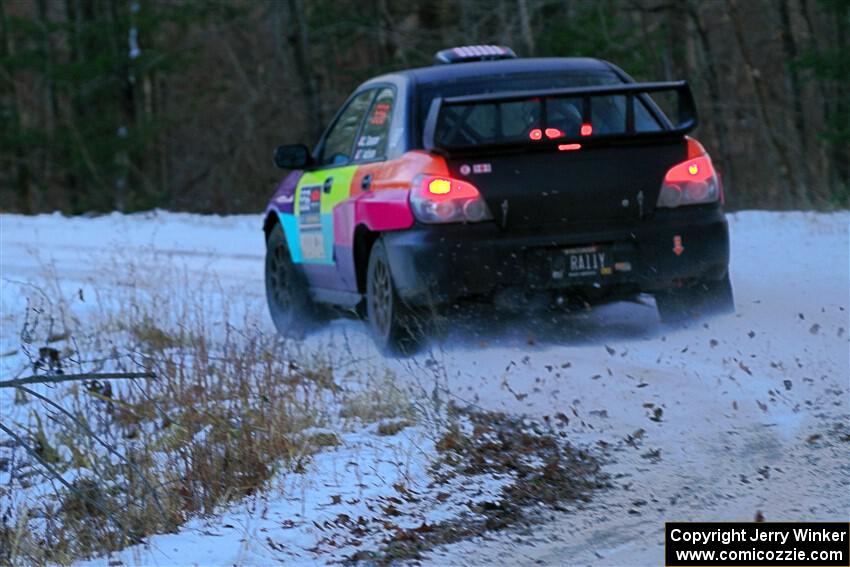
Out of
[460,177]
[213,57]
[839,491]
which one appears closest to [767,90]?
[213,57]

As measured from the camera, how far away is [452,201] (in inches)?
332

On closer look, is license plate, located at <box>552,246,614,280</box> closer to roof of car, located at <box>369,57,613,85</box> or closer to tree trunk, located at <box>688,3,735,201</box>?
roof of car, located at <box>369,57,613,85</box>

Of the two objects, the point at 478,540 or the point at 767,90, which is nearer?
the point at 478,540

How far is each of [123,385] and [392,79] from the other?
2.64 m

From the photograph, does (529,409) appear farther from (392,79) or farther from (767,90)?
(767,90)

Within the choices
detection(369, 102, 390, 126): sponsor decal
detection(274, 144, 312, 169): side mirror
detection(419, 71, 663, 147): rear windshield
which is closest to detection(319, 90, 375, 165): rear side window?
detection(274, 144, 312, 169): side mirror

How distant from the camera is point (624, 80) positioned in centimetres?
941

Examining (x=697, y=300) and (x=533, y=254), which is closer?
(x=533, y=254)

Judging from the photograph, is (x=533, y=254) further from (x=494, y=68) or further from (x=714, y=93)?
(x=714, y=93)

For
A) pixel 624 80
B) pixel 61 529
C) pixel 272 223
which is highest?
pixel 624 80

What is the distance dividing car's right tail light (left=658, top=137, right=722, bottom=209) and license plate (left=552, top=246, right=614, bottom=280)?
1.53 feet

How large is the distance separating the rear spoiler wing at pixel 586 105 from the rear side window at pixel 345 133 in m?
1.28

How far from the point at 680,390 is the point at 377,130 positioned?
303 centimetres

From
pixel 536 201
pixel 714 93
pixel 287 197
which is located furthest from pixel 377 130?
pixel 714 93
